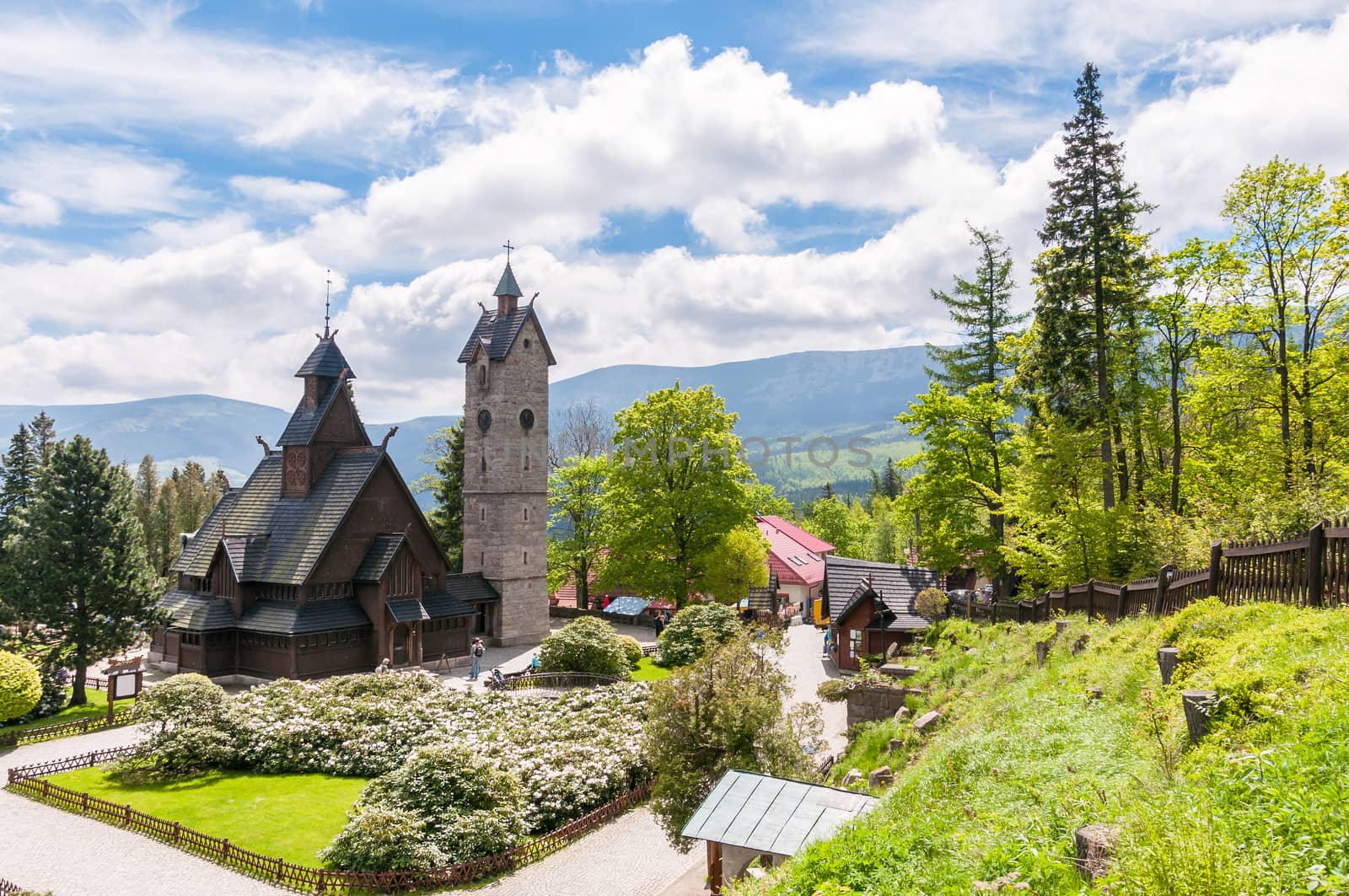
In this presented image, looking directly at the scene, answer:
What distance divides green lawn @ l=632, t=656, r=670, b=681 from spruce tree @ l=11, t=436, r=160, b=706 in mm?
18820

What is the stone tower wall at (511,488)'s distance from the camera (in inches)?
1735

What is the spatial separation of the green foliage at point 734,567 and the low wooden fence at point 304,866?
72.8 ft

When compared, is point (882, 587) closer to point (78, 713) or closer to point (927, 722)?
point (927, 722)

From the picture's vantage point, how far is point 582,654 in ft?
114

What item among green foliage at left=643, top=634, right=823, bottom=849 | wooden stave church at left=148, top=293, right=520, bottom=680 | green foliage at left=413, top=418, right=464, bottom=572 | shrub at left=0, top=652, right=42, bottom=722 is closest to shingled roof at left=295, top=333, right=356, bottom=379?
wooden stave church at left=148, top=293, right=520, bottom=680

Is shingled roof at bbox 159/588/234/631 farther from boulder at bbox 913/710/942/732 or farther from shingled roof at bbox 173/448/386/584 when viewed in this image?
boulder at bbox 913/710/942/732

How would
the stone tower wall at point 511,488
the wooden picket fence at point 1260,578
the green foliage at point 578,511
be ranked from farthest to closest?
1. the green foliage at point 578,511
2. the stone tower wall at point 511,488
3. the wooden picket fence at point 1260,578

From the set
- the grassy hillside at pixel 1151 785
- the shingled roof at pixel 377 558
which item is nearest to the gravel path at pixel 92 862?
the grassy hillside at pixel 1151 785

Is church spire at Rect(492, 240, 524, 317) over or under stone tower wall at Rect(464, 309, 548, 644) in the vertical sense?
over

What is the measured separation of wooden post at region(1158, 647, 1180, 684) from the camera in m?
11.6

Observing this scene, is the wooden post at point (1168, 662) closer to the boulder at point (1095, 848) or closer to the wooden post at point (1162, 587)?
the boulder at point (1095, 848)

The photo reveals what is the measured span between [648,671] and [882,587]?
10.9 m

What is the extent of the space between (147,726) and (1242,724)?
88.4ft

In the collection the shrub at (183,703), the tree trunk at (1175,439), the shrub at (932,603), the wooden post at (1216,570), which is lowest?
the shrub at (183,703)
